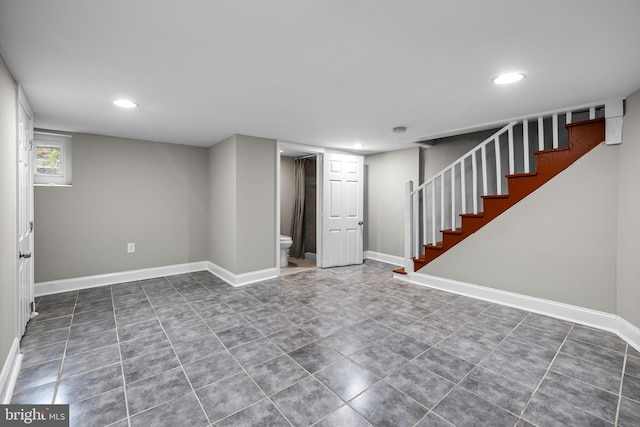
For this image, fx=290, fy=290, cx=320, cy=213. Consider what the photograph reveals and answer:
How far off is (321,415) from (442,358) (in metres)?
1.14

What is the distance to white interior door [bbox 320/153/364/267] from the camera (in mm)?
5199

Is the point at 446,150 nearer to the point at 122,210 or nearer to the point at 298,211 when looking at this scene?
the point at 298,211

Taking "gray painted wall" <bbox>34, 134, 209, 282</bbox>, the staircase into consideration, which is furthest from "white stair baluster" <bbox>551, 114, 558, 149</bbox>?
"gray painted wall" <bbox>34, 134, 209, 282</bbox>

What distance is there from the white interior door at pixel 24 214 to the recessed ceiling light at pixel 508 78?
3833 millimetres

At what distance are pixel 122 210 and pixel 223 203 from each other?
1.48m

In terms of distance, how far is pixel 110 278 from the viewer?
13.9 feet

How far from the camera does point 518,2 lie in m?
1.39

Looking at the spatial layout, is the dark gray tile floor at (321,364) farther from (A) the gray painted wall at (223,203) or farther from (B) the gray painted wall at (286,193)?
(B) the gray painted wall at (286,193)

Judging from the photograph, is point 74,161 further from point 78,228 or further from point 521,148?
point 521,148

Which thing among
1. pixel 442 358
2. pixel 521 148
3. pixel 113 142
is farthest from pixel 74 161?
pixel 521 148

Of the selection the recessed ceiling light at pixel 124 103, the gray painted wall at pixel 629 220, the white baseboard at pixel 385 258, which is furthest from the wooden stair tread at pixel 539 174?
the recessed ceiling light at pixel 124 103

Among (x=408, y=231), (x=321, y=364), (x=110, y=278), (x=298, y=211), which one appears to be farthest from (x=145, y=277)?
(x=408, y=231)

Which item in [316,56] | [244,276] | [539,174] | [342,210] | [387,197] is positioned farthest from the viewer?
[387,197]

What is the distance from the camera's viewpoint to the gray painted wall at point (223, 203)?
13.9 feet
